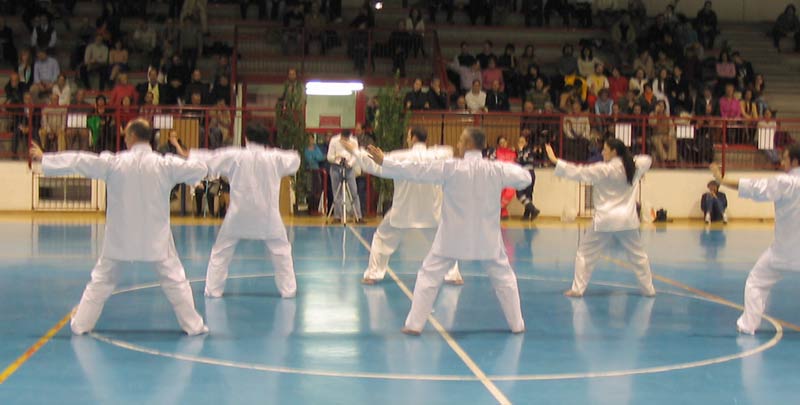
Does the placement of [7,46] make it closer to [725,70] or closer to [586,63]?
[586,63]

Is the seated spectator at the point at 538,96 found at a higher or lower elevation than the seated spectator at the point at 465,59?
lower

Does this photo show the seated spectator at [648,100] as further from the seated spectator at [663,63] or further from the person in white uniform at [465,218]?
the person in white uniform at [465,218]

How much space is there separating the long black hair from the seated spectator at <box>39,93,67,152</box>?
578 inches

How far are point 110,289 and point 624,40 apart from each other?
75.7ft

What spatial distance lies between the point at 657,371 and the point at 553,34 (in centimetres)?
2293

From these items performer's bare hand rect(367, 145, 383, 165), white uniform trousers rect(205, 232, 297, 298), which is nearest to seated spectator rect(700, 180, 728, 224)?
white uniform trousers rect(205, 232, 297, 298)

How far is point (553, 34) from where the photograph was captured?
29.6 metres

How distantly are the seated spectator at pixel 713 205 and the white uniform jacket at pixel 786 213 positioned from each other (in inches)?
547

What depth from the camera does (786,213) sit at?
9.13 metres

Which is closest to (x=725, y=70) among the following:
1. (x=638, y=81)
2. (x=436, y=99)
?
(x=638, y=81)

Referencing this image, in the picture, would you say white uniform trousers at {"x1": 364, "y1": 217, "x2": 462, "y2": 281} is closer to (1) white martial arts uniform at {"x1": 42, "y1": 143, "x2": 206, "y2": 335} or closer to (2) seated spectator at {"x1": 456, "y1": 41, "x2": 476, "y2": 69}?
(1) white martial arts uniform at {"x1": 42, "y1": 143, "x2": 206, "y2": 335}

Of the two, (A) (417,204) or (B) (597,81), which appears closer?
(A) (417,204)

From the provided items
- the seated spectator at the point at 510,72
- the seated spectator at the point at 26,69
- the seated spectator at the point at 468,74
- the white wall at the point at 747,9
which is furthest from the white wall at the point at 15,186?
Result: the white wall at the point at 747,9

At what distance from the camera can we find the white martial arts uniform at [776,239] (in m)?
8.96
